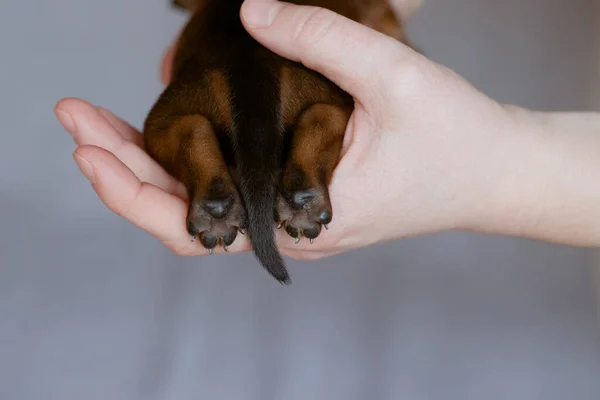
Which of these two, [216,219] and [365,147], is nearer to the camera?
[216,219]

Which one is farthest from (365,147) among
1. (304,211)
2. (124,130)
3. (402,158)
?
(124,130)

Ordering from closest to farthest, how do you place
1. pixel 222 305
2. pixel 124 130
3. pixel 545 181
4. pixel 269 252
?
pixel 269 252 < pixel 545 181 < pixel 124 130 < pixel 222 305

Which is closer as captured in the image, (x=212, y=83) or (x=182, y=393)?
(x=212, y=83)

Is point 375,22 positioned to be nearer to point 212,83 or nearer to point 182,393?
point 212,83

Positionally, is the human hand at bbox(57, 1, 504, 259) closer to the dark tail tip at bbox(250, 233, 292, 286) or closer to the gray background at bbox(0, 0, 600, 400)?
the dark tail tip at bbox(250, 233, 292, 286)

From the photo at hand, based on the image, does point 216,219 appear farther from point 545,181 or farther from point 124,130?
point 545,181

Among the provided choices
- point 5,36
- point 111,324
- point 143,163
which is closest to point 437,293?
point 111,324

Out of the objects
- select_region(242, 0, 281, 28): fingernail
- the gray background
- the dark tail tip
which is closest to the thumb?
select_region(242, 0, 281, 28): fingernail
